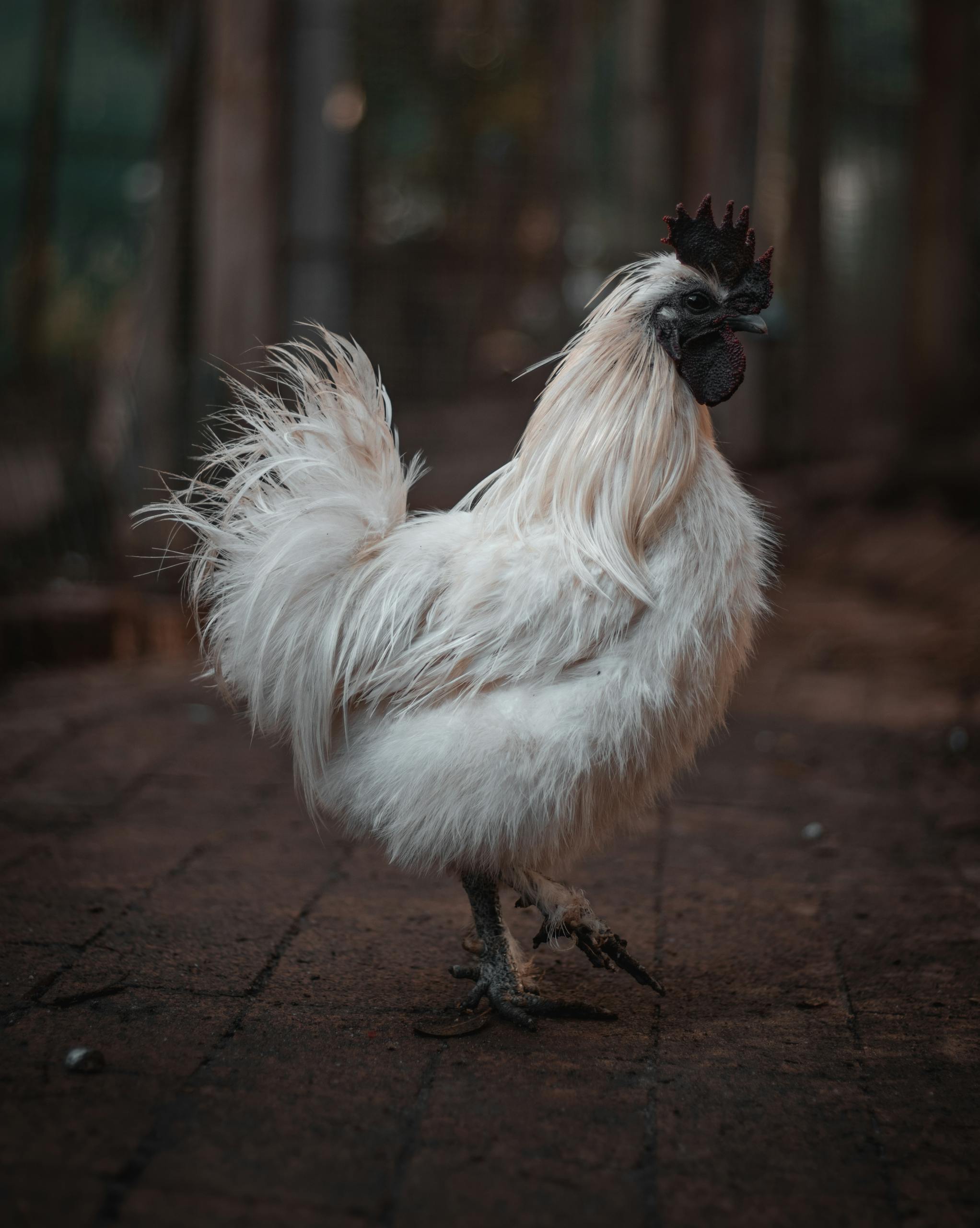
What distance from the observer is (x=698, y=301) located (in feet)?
9.27

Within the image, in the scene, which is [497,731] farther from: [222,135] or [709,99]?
[709,99]

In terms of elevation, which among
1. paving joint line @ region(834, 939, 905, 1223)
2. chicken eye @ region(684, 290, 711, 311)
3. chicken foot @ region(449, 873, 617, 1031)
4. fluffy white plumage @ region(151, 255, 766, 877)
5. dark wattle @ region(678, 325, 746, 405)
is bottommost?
paving joint line @ region(834, 939, 905, 1223)

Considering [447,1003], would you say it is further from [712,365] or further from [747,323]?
[747,323]

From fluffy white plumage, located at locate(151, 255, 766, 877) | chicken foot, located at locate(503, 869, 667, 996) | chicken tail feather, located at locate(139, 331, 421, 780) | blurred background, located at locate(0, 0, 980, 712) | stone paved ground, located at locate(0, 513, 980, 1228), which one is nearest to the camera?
stone paved ground, located at locate(0, 513, 980, 1228)

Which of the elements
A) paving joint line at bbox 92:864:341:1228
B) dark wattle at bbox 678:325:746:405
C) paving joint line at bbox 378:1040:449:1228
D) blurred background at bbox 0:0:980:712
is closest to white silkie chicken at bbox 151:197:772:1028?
dark wattle at bbox 678:325:746:405

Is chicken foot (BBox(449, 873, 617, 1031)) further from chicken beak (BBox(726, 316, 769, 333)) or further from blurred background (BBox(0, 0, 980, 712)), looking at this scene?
blurred background (BBox(0, 0, 980, 712))

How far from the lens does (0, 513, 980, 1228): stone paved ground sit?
7.06 feet

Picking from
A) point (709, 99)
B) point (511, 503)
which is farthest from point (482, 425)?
point (511, 503)

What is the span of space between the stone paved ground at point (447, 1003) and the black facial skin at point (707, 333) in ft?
5.45

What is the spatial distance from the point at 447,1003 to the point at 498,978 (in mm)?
176

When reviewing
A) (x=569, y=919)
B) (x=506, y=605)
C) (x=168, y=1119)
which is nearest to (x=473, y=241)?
(x=506, y=605)

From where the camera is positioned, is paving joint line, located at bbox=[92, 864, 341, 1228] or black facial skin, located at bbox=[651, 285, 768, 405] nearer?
paving joint line, located at bbox=[92, 864, 341, 1228]

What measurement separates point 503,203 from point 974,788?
868 centimetres

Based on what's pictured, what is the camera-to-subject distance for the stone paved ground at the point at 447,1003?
2.15 metres
